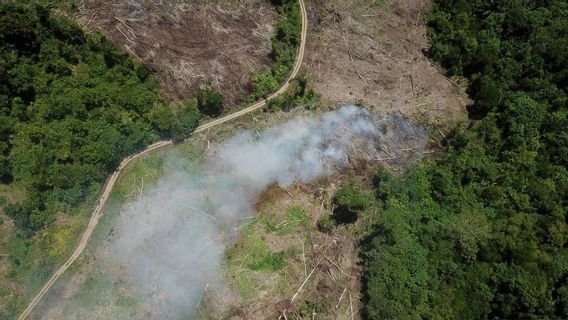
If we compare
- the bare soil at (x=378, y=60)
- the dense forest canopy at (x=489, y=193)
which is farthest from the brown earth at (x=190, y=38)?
the dense forest canopy at (x=489, y=193)

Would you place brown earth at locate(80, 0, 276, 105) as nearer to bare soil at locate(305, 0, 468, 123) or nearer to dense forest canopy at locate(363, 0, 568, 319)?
bare soil at locate(305, 0, 468, 123)

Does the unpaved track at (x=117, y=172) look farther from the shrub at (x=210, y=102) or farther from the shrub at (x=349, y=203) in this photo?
the shrub at (x=349, y=203)

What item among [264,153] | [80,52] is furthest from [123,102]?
[264,153]

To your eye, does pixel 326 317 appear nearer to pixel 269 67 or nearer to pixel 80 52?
pixel 269 67

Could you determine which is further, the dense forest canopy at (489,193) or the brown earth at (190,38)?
the brown earth at (190,38)

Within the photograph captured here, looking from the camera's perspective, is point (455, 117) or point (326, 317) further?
point (455, 117)
